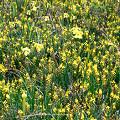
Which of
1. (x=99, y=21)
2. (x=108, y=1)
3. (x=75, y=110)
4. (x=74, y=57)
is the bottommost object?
(x=75, y=110)

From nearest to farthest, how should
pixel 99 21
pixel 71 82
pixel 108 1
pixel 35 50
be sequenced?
1. pixel 71 82
2. pixel 35 50
3. pixel 99 21
4. pixel 108 1

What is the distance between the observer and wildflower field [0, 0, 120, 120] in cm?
213

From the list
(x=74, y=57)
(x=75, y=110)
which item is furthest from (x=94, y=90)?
(x=74, y=57)

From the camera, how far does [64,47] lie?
9.48 ft

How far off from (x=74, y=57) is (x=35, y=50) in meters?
0.58

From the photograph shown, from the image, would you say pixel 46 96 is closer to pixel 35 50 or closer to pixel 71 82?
pixel 71 82

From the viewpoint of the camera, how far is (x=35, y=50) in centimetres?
293

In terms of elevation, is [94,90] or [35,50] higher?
[35,50]

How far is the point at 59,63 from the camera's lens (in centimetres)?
276

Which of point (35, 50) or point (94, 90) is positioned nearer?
point (94, 90)

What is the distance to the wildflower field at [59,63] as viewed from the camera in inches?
84.0

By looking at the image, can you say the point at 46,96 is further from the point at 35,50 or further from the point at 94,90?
the point at 35,50

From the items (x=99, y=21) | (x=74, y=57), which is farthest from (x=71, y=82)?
(x=99, y=21)

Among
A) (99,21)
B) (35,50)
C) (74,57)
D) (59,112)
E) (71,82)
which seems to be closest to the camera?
(59,112)
